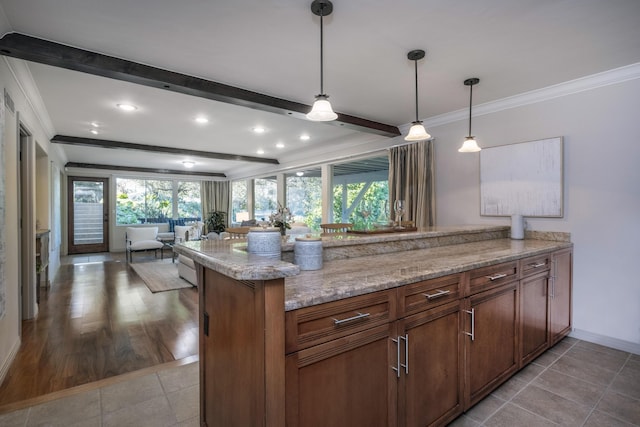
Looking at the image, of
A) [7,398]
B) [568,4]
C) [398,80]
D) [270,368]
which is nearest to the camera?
[270,368]

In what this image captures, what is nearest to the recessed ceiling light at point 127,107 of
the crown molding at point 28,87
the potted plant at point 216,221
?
the crown molding at point 28,87

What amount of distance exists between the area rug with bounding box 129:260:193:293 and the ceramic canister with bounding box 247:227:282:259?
397 centimetres

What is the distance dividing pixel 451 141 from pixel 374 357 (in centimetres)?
350

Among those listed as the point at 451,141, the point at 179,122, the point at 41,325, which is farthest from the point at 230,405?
the point at 179,122

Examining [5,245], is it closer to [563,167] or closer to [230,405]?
[230,405]

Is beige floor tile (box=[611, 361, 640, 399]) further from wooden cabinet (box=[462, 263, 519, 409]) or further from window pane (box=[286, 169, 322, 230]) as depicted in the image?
window pane (box=[286, 169, 322, 230])

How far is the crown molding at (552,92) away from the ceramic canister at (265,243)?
3.34m

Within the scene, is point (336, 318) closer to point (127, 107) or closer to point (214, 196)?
point (127, 107)

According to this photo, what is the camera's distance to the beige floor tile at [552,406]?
185 centimetres

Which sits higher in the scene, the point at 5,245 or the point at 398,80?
the point at 398,80

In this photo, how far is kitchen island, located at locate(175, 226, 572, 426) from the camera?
3.54 feet

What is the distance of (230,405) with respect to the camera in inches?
52.2

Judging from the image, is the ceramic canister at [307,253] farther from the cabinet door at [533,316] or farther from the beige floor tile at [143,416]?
the cabinet door at [533,316]

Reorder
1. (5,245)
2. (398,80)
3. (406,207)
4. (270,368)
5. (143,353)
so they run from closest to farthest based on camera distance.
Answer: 1. (270,368)
2. (5,245)
3. (143,353)
4. (398,80)
5. (406,207)
